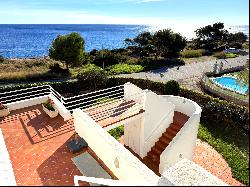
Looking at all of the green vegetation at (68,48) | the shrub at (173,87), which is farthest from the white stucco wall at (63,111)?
the green vegetation at (68,48)

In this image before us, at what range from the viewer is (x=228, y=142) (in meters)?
17.1

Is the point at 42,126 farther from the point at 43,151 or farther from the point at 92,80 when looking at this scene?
the point at 92,80

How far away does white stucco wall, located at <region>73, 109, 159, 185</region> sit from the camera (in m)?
8.27

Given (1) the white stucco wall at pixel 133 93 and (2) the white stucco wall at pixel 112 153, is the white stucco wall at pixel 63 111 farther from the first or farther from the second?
(1) the white stucco wall at pixel 133 93

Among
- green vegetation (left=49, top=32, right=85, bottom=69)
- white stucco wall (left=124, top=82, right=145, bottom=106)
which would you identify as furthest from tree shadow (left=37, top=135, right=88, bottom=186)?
green vegetation (left=49, top=32, right=85, bottom=69)

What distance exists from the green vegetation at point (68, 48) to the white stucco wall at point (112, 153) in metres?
25.5

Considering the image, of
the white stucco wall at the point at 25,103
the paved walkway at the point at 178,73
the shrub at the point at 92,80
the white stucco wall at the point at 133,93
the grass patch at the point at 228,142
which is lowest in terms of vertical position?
the grass patch at the point at 228,142

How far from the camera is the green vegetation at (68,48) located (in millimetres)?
35844

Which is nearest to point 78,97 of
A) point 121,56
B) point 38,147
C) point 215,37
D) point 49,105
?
point 49,105

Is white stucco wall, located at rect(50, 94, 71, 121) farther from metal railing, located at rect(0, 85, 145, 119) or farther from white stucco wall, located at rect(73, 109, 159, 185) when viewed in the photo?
white stucco wall, located at rect(73, 109, 159, 185)

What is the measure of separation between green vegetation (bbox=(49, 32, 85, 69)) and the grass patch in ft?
74.9

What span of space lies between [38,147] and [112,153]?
3923 millimetres

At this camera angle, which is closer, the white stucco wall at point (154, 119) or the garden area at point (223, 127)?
the white stucco wall at point (154, 119)

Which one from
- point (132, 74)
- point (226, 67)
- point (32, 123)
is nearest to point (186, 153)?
Result: point (32, 123)
